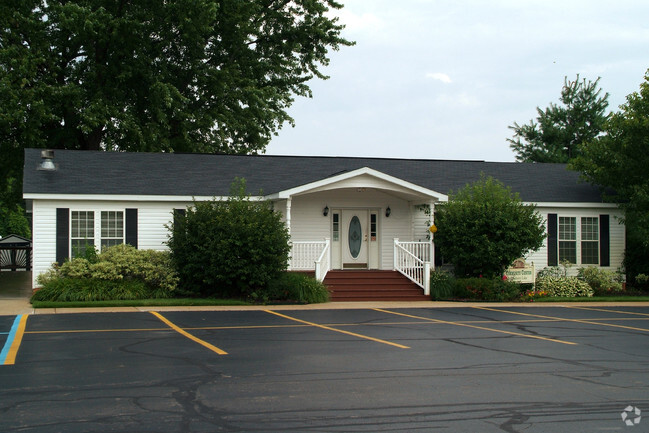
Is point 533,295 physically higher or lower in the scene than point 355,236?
lower

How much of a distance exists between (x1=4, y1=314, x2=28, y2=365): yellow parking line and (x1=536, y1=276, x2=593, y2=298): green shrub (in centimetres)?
1558

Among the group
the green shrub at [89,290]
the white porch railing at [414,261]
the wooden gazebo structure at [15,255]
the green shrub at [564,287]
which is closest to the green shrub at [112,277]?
the green shrub at [89,290]

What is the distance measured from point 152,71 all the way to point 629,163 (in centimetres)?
1991

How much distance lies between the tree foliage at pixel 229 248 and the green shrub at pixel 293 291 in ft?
0.67

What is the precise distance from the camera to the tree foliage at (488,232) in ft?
67.0

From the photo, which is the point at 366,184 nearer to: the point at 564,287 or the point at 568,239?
the point at 564,287

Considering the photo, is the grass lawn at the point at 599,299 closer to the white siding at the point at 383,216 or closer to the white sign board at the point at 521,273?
the white sign board at the point at 521,273

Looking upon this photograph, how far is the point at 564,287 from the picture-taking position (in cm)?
2189

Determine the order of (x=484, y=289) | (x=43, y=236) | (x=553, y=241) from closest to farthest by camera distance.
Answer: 1. (x=43, y=236)
2. (x=484, y=289)
3. (x=553, y=241)

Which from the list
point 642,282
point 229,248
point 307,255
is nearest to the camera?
point 229,248

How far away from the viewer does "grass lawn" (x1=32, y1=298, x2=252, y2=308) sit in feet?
56.4

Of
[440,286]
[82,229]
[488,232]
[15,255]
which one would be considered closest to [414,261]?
[440,286]

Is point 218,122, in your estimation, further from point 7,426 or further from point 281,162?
point 7,426

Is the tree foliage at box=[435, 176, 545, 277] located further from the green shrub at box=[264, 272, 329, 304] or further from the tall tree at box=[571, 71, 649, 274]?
the green shrub at box=[264, 272, 329, 304]
